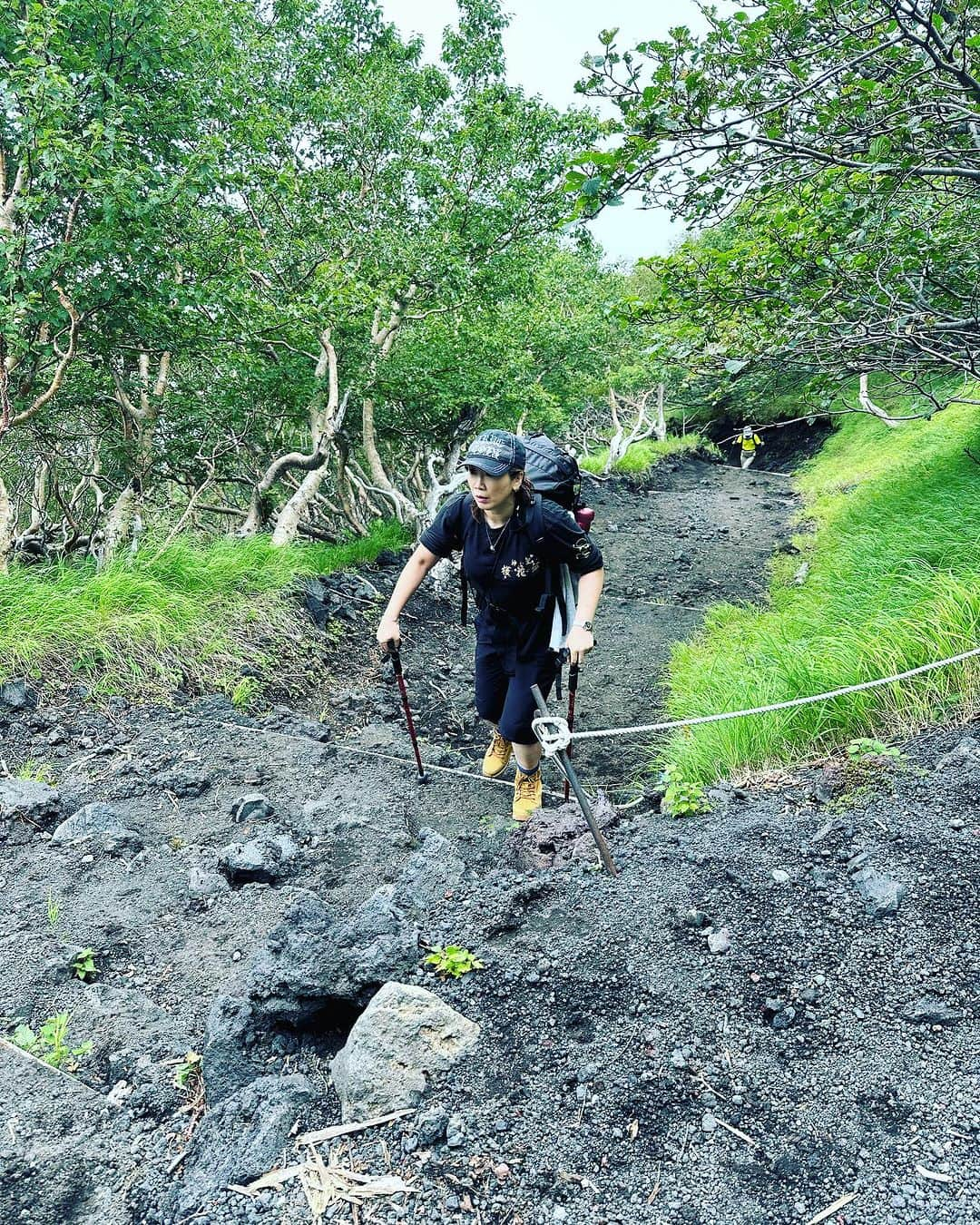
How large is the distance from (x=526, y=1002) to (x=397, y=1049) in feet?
1.52

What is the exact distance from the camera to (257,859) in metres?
3.48

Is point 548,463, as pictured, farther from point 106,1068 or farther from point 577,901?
point 106,1068

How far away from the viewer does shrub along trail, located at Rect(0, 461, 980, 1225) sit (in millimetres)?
1825

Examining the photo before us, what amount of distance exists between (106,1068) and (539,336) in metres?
14.5

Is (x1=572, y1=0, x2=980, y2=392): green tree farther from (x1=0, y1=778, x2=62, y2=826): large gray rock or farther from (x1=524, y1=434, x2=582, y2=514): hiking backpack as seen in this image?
(x1=0, y1=778, x2=62, y2=826): large gray rock

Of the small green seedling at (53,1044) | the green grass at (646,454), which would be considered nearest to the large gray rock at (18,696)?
the small green seedling at (53,1044)

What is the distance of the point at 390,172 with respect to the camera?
974cm

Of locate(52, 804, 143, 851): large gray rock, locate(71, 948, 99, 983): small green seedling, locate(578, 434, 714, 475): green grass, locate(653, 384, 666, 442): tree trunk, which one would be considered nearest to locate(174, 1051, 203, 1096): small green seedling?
locate(71, 948, 99, 983): small green seedling

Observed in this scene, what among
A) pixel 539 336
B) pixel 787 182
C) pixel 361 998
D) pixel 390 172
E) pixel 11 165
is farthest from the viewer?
pixel 539 336

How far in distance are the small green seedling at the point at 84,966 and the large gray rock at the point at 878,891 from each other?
2.96 meters

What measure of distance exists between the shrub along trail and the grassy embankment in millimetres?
1504

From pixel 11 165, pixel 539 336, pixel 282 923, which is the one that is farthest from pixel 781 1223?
pixel 539 336

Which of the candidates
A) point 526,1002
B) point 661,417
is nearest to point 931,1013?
point 526,1002

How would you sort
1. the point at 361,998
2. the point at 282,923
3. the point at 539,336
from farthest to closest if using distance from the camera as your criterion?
the point at 539,336, the point at 282,923, the point at 361,998
